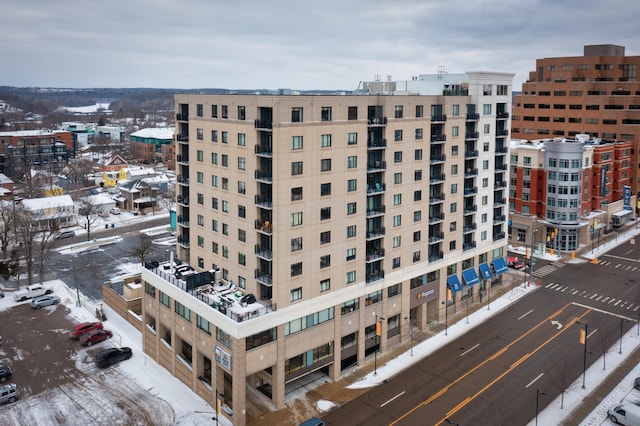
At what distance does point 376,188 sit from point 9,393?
41317 mm

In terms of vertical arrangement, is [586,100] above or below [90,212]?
above

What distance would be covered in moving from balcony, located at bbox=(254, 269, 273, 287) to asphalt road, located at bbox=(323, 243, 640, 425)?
1322cm

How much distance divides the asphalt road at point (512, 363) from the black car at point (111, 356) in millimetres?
24969

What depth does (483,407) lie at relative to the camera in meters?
49.6

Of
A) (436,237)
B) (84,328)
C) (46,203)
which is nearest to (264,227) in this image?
(436,237)

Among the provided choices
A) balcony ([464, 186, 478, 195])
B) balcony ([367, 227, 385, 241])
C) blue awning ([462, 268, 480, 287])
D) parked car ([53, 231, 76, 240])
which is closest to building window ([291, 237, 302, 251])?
balcony ([367, 227, 385, 241])

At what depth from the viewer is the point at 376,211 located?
58.5m

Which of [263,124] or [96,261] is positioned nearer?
[263,124]

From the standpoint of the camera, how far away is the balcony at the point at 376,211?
5767 cm

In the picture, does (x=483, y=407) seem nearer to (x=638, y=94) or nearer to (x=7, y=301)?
(x=7, y=301)

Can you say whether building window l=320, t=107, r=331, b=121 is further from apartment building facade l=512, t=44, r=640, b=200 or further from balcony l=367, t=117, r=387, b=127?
apartment building facade l=512, t=44, r=640, b=200

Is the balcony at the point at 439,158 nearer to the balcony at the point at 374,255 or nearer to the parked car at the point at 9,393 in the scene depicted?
the balcony at the point at 374,255

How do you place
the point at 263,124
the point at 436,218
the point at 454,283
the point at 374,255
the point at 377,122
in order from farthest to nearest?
the point at 454,283
the point at 436,218
the point at 374,255
the point at 377,122
the point at 263,124

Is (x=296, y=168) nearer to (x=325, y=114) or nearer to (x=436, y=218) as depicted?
(x=325, y=114)
